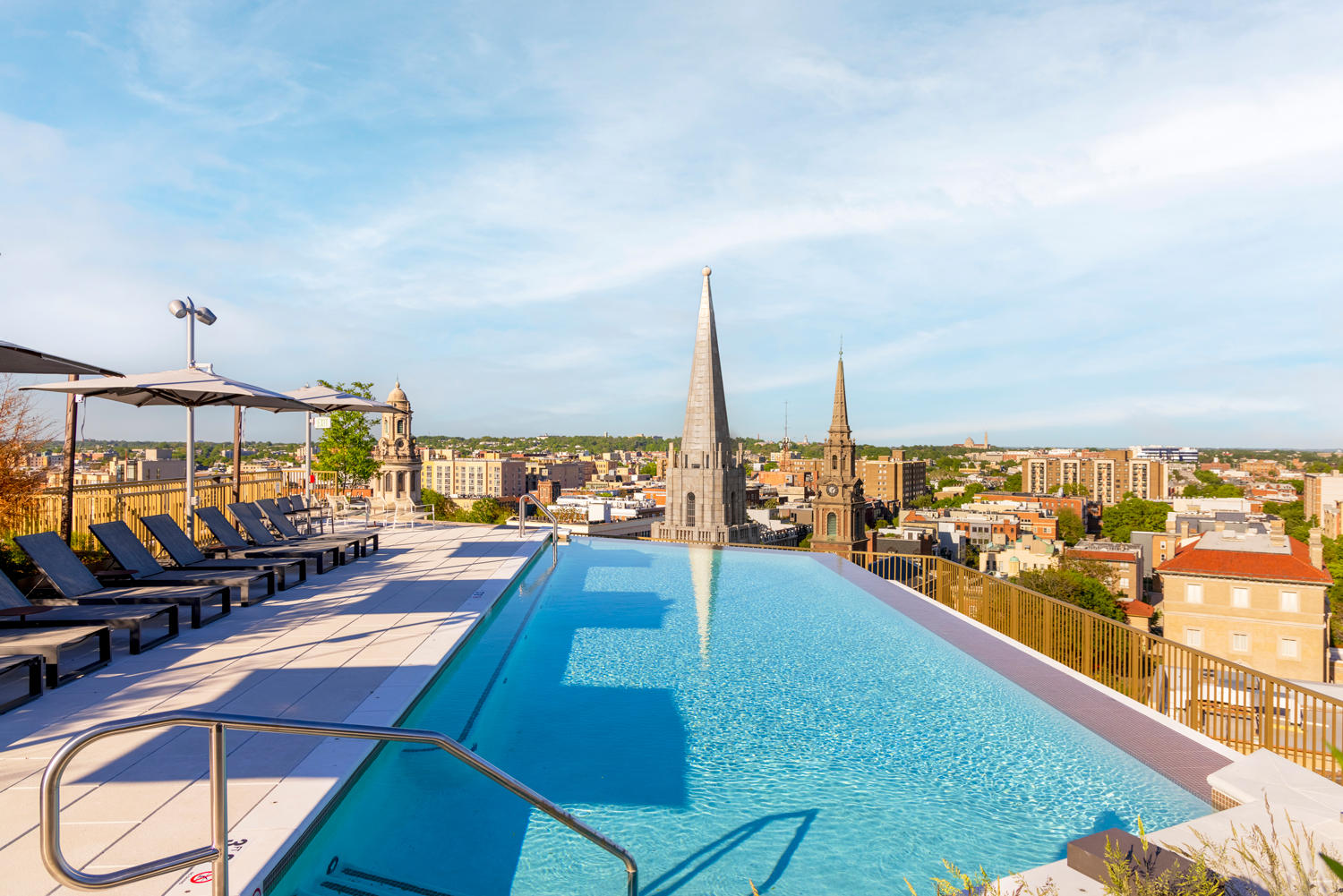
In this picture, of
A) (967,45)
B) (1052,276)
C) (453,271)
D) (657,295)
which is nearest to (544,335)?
(657,295)

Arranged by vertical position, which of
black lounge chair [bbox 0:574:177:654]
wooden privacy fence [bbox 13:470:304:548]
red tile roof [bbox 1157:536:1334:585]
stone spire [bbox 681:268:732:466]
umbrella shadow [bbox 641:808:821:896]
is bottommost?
red tile roof [bbox 1157:536:1334:585]

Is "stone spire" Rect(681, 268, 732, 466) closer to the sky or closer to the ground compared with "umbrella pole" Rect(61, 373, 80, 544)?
closer to the sky

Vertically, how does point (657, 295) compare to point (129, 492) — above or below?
above

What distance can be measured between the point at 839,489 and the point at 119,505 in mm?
51018

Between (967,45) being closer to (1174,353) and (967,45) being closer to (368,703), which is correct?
(368,703)

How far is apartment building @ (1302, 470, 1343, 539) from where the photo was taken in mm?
75188

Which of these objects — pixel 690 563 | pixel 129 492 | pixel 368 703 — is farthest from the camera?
pixel 690 563

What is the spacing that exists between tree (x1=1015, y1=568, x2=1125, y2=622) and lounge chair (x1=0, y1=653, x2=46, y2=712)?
42.5 meters

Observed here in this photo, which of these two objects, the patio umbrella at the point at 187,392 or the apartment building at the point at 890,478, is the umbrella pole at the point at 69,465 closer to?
the patio umbrella at the point at 187,392

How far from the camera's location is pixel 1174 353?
122 feet

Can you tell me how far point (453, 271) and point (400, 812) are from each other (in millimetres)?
22237

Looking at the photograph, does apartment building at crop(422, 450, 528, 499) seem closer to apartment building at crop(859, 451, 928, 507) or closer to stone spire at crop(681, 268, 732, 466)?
apartment building at crop(859, 451, 928, 507)

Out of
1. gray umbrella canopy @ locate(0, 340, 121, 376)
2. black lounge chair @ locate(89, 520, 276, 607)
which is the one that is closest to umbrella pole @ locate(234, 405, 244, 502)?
black lounge chair @ locate(89, 520, 276, 607)

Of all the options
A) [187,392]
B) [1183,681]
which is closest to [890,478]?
[187,392]
